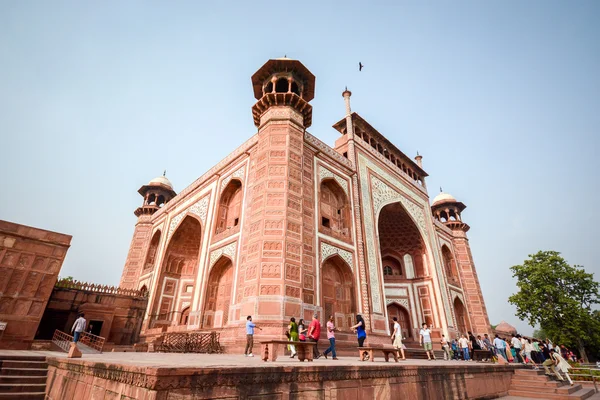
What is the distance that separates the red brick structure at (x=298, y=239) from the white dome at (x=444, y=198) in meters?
2.37

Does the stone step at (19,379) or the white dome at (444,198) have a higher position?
the white dome at (444,198)

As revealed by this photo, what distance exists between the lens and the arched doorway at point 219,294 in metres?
Answer: 12.2

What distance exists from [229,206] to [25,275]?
8.36 meters

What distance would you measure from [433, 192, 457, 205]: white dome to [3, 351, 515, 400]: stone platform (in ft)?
72.2

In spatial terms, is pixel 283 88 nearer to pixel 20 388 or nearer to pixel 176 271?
pixel 176 271

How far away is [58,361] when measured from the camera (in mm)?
5336

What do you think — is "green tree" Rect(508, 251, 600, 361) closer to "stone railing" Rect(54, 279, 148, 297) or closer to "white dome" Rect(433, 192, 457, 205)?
"white dome" Rect(433, 192, 457, 205)

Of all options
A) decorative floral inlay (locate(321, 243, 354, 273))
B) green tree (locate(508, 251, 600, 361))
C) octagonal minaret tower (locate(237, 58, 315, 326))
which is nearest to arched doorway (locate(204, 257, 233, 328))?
octagonal minaret tower (locate(237, 58, 315, 326))

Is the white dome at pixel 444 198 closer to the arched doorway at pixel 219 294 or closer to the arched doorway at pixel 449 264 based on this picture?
the arched doorway at pixel 449 264

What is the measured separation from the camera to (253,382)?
3.21 m

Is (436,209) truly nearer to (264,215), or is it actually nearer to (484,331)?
(484,331)

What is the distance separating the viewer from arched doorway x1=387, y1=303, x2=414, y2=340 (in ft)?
63.0

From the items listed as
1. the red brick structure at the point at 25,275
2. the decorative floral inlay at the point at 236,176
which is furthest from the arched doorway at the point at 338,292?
the red brick structure at the point at 25,275

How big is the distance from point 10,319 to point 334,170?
13579 mm
